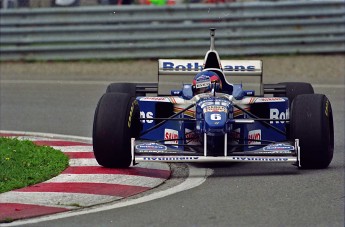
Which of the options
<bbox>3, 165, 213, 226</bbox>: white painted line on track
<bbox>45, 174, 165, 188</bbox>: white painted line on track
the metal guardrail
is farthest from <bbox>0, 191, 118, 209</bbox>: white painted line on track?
the metal guardrail

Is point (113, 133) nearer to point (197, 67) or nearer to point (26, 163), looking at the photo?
point (26, 163)

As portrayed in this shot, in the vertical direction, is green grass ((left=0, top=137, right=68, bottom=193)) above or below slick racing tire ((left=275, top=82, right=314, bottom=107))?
below

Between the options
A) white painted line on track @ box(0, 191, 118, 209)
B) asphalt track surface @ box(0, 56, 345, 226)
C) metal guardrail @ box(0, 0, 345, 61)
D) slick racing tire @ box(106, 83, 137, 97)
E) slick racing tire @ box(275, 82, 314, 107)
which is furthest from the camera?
metal guardrail @ box(0, 0, 345, 61)

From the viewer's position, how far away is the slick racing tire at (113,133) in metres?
→ 10.5

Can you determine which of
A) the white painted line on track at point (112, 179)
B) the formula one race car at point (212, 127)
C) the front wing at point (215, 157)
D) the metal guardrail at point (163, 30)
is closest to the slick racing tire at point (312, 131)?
the formula one race car at point (212, 127)

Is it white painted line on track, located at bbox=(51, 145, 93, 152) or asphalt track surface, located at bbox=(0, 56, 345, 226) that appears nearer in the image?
asphalt track surface, located at bbox=(0, 56, 345, 226)

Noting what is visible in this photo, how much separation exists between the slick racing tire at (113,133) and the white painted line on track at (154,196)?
2.20ft

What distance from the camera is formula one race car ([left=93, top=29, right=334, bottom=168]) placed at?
1041cm

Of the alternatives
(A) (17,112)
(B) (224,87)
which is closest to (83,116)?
(A) (17,112)

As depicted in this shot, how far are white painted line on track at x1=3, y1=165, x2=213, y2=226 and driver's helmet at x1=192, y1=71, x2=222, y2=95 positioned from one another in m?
0.77

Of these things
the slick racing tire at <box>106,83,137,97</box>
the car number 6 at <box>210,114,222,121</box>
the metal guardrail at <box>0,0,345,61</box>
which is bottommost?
the car number 6 at <box>210,114,222,121</box>

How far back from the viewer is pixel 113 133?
10484mm

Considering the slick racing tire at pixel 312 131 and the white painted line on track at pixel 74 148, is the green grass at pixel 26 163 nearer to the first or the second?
the white painted line on track at pixel 74 148

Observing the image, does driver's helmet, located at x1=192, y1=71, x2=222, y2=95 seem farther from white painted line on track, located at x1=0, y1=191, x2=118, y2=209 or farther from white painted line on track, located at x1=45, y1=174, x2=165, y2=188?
white painted line on track, located at x1=0, y1=191, x2=118, y2=209
